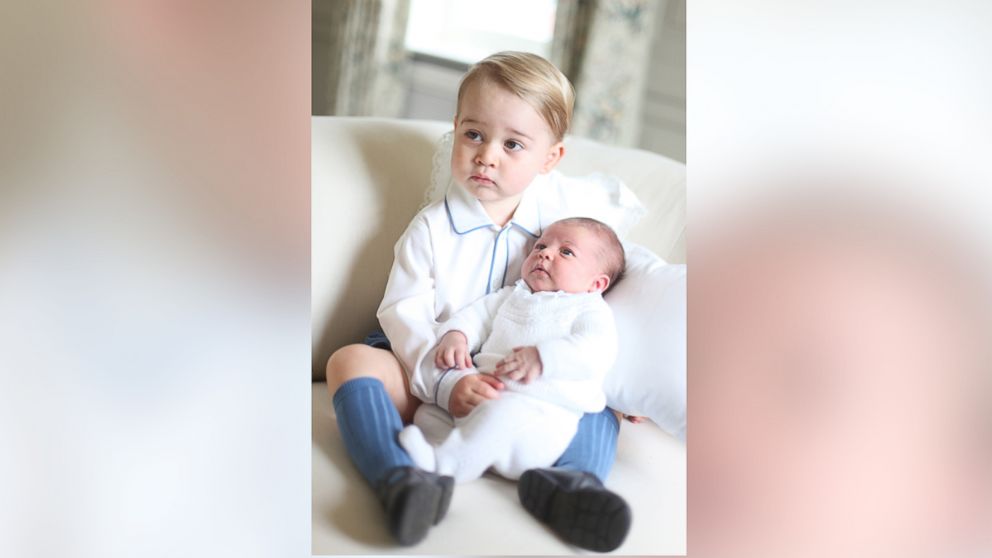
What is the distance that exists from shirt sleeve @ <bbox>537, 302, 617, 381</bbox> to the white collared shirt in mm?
83

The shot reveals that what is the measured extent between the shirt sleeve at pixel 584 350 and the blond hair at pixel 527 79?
189 mm

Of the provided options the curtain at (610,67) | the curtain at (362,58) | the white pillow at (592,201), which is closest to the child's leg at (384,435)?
the white pillow at (592,201)

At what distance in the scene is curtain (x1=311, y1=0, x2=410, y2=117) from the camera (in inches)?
42.3

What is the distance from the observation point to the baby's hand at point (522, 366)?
0.71m

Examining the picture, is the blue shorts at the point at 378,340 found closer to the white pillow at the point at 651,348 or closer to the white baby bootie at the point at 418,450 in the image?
the white baby bootie at the point at 418,450

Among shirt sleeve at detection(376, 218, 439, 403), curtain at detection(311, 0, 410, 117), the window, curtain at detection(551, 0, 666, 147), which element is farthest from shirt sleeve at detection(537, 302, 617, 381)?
curtain at detection(551, 0, 666, 147)

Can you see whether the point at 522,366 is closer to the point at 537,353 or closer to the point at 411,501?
the point at 537,353

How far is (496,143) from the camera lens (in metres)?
0.75
